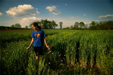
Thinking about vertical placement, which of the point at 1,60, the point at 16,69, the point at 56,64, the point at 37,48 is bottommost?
the point at 56,64

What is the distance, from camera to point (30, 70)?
69.4 inches

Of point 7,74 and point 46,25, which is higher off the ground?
point 46,25

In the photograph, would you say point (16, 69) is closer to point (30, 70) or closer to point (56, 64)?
point (30, 70)

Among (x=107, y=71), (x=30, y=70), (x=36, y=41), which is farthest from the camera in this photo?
(x=36, y=41)

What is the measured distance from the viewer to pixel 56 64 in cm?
261

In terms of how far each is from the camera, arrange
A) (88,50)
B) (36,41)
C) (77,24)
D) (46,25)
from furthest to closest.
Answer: (77,24) → (46,25) → (88,50) → (36,41)

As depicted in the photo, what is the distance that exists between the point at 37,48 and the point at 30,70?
0.96m

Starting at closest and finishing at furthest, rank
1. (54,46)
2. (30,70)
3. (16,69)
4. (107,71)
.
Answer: (30,70), (107,71), (16,69), (54,46)

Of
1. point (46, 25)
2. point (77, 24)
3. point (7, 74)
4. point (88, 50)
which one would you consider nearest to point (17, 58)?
point (7, 74)

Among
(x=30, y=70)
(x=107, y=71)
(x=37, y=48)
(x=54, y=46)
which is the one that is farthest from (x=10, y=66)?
(x=107, y=71)

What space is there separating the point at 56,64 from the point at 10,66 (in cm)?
168

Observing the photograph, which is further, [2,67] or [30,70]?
[2,67]

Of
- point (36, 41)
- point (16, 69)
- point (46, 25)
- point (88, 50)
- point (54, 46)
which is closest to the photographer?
point (16, 69)

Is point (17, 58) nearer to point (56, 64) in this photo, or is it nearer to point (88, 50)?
point (56, 64)
